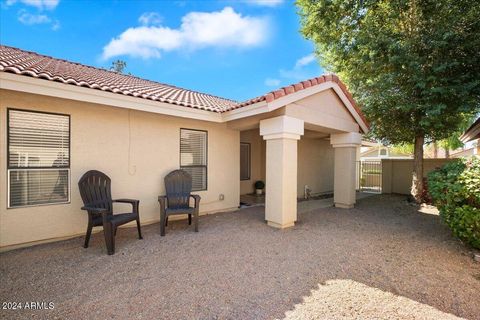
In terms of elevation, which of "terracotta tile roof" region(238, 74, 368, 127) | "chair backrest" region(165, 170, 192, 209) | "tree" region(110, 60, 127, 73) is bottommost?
"chair backrest" region(165, 170, 192, 209)

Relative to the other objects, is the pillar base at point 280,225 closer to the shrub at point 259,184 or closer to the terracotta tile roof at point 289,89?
the terracotta tile roof at point 289,89

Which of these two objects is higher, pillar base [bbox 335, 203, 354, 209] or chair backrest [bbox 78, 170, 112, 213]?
chair backrest [bbox 78, 170, 112, 213]

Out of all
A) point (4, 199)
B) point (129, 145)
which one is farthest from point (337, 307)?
point (4, 199)

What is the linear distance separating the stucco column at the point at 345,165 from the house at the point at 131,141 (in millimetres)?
36

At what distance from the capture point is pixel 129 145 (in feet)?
18.4

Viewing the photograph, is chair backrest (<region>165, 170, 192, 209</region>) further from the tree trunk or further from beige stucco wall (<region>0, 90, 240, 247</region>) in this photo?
the tree trunk

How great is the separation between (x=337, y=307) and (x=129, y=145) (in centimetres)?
525

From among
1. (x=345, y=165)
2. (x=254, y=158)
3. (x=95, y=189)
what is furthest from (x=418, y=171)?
(x=95, y=189)

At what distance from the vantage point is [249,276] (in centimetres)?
344

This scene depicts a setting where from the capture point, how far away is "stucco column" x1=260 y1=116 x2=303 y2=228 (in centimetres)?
560

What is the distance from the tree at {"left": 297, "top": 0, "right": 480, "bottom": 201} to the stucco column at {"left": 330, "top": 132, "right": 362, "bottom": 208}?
1829 millimetres

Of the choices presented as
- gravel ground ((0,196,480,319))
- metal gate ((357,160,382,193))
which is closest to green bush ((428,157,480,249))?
gravel ground ((0,196,480,319))

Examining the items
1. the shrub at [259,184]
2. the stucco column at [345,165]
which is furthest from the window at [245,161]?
the stucco column at [345,165]

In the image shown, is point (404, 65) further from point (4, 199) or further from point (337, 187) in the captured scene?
point (4, 199)
